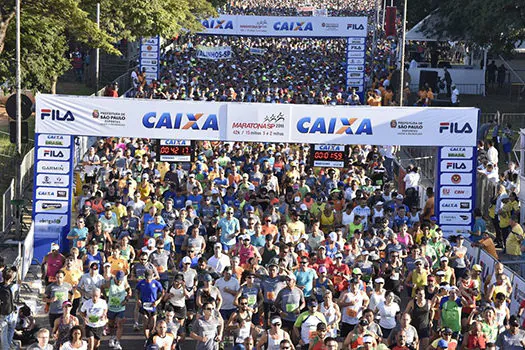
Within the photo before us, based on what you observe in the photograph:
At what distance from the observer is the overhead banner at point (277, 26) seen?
57.1 metres

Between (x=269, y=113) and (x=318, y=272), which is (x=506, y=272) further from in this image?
(x=269, y=113)

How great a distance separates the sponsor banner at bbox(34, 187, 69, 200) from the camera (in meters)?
24.6

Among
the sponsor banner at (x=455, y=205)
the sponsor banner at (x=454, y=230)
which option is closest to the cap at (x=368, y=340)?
the sponsor banner at (x=454, y=230)

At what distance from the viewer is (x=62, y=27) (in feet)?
123

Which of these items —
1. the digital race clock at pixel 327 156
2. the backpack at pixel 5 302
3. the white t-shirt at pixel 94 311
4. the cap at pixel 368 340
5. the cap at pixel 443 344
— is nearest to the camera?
the cap at pixel 368 340

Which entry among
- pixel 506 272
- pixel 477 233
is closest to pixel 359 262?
pixel 506 272

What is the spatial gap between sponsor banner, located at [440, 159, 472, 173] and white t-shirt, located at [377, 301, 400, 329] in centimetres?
752

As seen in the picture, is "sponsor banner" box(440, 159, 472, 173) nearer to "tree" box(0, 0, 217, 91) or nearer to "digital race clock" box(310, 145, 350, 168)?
"digital race clock" box(310, 145, 350, 168)

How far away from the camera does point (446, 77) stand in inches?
2041

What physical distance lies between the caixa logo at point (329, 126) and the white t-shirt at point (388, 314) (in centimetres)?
723

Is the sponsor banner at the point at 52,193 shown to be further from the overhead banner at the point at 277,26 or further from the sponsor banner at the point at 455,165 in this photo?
the overhead banner at the point at 277,26

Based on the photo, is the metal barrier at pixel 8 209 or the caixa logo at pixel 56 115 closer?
the caixa logo at pixel 56 115

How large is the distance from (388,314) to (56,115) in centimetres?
948

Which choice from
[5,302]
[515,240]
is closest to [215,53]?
[515,240]
